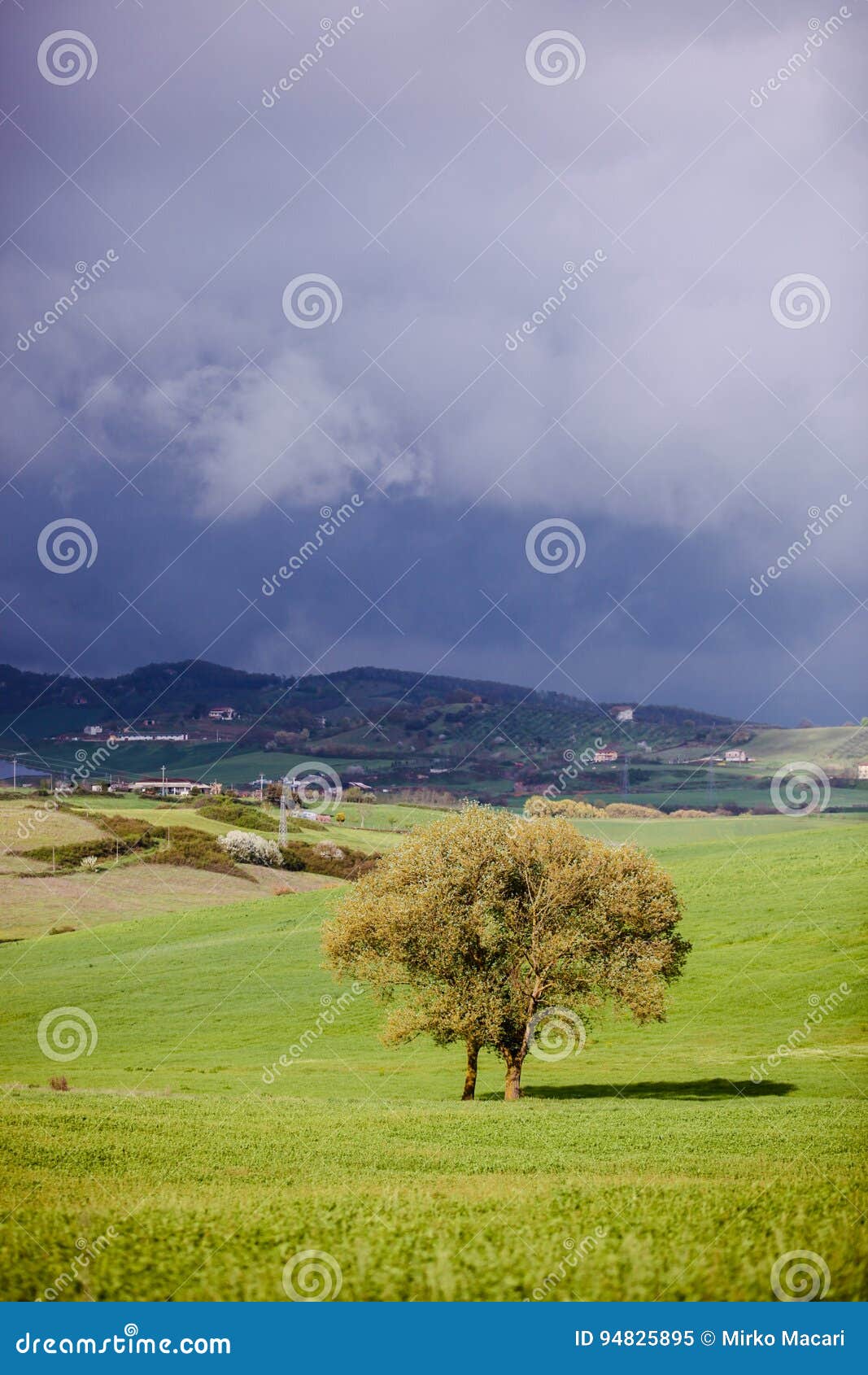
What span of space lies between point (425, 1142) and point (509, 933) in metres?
9.99

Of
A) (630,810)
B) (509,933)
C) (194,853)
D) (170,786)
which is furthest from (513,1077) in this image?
(630,810)

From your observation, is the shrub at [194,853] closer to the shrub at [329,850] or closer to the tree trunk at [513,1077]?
the shrub at [329,850]

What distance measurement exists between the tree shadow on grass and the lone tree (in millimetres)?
2278

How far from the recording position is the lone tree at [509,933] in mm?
26203

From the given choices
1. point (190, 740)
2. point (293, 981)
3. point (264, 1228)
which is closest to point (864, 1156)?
point (264, 1228)

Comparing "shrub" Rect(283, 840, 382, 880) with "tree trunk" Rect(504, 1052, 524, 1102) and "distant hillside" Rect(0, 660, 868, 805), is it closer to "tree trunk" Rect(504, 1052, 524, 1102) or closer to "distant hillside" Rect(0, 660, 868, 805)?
"distant hillside" Rect(0, 660, 868, 805)

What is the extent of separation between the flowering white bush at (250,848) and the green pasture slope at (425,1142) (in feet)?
47.3


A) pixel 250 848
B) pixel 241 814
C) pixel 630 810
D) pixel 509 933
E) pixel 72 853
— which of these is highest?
pixel 630 810

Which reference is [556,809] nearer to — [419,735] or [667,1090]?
[667,1090]

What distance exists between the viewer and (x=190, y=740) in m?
74.2

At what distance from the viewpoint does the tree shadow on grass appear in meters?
27.3

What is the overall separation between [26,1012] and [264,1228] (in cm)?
3808

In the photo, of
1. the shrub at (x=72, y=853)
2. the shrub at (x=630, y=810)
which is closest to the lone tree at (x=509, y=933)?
the shrub at (x=72, y=853)

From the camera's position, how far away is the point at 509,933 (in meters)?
26.5
